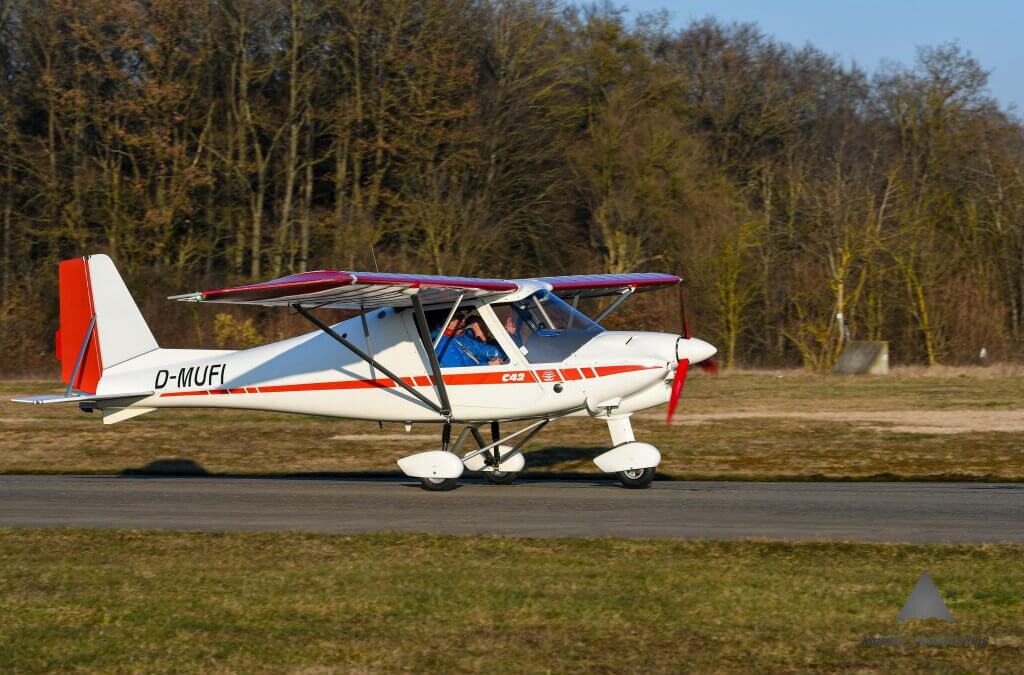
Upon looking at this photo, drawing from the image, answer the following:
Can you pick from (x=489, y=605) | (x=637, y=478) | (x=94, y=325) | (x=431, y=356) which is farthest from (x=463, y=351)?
(x=489, y=605)

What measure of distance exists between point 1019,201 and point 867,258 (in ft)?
24.4

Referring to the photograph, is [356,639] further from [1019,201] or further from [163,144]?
[1019,201]

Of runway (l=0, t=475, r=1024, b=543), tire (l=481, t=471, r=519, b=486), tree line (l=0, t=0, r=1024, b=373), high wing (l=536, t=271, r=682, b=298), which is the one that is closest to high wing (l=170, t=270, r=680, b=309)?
high wing (l=536, t=271, r=682, b=298)

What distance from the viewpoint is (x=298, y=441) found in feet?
64.5

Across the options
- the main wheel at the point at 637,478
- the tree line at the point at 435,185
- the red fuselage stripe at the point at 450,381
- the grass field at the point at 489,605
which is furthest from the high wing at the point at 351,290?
the tree line at the point at 435,185

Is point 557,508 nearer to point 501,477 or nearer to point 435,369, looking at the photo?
point 435,369

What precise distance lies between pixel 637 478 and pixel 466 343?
2410 millimetres

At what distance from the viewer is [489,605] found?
7680 mm

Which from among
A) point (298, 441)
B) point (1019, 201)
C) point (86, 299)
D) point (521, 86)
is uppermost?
point (521, 86)

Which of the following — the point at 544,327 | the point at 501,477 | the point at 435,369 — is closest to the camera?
the point at 435,369

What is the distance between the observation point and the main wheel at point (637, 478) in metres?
13.5

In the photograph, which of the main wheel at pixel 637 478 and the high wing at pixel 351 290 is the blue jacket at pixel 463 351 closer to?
the high wing at pixel 351 290

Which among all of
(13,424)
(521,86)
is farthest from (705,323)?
(13,424)

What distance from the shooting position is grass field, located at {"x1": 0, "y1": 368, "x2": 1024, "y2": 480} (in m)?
16.7
